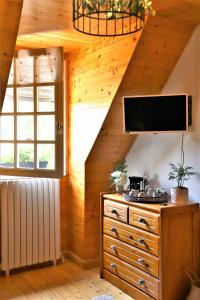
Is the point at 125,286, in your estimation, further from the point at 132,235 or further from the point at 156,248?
the point at 156,248

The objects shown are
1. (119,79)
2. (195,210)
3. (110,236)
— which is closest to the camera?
(195,210)

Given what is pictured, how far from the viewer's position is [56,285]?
10.8ft

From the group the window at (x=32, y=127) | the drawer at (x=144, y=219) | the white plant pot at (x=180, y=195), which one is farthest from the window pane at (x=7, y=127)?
the white plant pot at (x=180, y=195)

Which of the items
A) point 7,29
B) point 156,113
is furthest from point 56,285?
Answer: point 7,29

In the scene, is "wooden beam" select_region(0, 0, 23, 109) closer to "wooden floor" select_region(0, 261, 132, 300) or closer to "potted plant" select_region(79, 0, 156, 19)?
"potted plant" select_region(79, 0, 156, 19)

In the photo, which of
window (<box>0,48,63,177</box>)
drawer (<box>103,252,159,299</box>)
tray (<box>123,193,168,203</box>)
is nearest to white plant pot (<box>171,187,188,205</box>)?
tray (<box>123,193,168,203</box>)

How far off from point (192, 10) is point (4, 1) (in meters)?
1.34

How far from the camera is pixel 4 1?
2.20 meters

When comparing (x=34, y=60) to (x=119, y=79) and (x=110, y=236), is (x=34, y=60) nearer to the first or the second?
(x=119, y=79)

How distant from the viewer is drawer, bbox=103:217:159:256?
2809 mm

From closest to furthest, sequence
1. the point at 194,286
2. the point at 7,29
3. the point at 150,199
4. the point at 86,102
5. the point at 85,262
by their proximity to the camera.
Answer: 1. the point at 7,29
2. the point at 194,286
3. the point at 150,199
4. the point at 86,102
5. the point at 85,262

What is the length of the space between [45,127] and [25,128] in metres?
0.21

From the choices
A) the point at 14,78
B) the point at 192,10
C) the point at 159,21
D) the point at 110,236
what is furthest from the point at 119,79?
the point at 110,236

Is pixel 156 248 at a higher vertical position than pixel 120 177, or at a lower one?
lower
